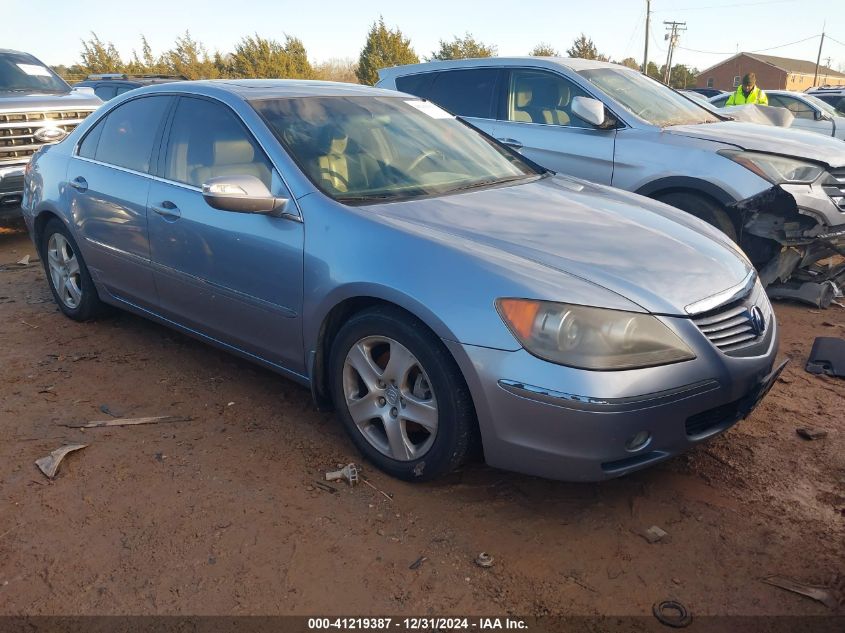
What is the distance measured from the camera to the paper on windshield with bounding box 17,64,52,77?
909 centimetres

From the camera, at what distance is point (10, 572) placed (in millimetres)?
2561

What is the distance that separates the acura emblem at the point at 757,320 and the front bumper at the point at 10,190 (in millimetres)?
7485

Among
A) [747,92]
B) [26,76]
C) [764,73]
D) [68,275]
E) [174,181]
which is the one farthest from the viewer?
[764,73]

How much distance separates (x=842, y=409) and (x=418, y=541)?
2.43 m

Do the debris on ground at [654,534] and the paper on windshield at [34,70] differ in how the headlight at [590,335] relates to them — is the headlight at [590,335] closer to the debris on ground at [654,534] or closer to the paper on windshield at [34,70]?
the debris on ground at [654,534]

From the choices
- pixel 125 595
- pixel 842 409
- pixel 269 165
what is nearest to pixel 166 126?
pixel 269 165

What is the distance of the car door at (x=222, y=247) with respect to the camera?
10.9ft

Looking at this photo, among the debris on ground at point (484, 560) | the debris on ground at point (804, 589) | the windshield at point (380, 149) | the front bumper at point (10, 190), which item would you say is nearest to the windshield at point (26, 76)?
the front bumper at point (10, 190)

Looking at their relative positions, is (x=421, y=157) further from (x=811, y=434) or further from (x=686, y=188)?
(x=686, y=188)

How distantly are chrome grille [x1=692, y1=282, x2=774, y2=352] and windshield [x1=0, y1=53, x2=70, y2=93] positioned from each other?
889cm

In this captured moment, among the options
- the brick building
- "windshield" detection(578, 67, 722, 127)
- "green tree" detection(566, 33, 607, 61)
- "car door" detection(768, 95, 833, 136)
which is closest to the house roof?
the brick building

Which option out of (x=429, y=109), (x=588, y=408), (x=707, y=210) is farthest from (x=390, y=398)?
(x=707, y=210)

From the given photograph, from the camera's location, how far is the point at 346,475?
10.2ft

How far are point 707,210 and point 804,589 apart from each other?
3.66m
